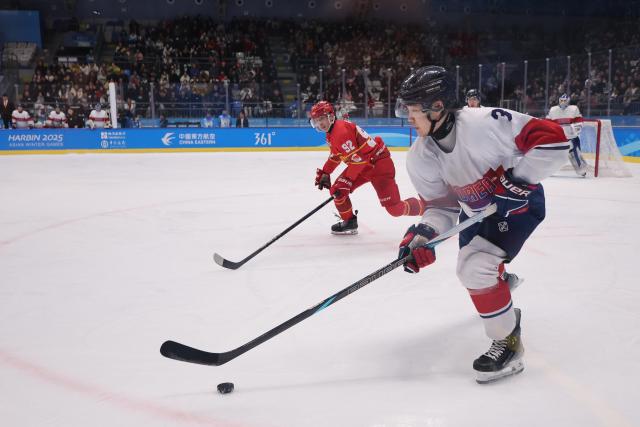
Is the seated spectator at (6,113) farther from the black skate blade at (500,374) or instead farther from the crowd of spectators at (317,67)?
the black skate blade at (500,374)

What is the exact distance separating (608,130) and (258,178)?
5.03 metres

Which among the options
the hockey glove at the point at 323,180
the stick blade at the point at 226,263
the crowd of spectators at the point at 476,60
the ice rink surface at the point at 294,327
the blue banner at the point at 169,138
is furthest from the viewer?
the blue banner at the point at 169,138

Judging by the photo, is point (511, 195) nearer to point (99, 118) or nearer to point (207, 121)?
point (207, 121)

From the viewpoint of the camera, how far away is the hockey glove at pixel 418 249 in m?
1.91

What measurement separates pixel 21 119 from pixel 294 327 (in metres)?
11.9

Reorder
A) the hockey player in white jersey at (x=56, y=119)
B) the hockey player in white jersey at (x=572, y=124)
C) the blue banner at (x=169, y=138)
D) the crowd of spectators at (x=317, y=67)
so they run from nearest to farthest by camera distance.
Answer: the hockey player in white jersey at (x=572, y=124) < the crowd of spectators at (x=317, y=67) < the blue banner at (x=169, y=138) < the hockey player in white jersey at (x=56, y=119)

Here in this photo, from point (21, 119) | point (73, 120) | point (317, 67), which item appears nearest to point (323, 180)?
point (73, 120)

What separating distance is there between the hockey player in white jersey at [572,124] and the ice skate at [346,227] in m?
4.23

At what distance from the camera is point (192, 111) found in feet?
41.2

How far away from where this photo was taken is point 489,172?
1.97 meters

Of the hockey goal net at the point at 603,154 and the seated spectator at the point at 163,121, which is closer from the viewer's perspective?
the hockey goal net at the point at 603,154

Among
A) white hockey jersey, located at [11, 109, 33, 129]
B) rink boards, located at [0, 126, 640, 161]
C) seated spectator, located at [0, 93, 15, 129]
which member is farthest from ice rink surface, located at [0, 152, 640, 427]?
seated spectator, located at [0, 93, 15, 129]

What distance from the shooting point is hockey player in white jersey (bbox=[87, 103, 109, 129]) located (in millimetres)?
12156

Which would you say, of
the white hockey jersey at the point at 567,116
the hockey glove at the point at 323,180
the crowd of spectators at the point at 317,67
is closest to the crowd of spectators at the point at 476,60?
the crowd of spectators at the point at 317,67
